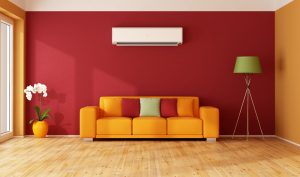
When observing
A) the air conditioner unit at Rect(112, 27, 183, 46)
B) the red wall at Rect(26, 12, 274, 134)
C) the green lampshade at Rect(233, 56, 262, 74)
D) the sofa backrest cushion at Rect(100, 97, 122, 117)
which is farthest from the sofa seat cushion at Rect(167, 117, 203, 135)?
the air conditioner unit at Rect(112, 27, 183, 46)

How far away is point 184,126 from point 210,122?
1.53 feet

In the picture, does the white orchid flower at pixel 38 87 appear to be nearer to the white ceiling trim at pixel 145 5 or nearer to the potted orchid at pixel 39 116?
the potted orchid at pixel 39 116

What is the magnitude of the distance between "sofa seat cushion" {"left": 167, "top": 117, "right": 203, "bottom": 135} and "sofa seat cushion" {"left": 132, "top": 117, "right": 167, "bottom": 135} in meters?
0.12

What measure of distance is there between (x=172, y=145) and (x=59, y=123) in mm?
2493

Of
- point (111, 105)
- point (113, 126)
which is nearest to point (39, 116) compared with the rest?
point (111, 105)

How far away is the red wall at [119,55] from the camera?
8.11m

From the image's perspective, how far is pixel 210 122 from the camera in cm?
733

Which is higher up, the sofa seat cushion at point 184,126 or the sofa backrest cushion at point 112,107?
the sofa backrest cushion at point 112,107

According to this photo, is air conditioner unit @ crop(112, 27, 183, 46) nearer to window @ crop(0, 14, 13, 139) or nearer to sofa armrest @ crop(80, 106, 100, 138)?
sofa armrest @ crop(80, 106, 100, 138)

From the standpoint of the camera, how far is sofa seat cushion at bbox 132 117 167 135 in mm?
7359

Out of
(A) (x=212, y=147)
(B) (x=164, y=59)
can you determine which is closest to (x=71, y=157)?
(A) (x=212, y=147)

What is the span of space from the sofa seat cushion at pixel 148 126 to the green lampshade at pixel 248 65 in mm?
1685

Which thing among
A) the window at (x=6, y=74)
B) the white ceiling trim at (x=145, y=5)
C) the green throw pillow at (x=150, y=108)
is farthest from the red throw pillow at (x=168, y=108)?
the window at (x=6, y=74)

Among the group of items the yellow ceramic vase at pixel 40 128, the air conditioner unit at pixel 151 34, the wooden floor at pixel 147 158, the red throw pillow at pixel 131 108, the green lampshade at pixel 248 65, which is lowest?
the wooden floor at pixel 147 158
